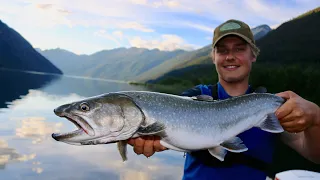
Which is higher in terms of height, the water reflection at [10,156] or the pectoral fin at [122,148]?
the pectoral fin at [122,148]

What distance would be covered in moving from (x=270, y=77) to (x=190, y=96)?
35378 millimetres

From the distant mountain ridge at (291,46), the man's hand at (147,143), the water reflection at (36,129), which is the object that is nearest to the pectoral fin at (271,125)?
the man's hand at (147,143)

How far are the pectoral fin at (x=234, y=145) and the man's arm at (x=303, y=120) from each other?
0.55 m

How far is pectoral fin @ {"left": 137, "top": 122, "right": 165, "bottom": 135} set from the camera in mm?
3693

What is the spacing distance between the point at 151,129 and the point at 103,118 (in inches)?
21.5

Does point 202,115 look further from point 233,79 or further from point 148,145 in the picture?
point 233,79

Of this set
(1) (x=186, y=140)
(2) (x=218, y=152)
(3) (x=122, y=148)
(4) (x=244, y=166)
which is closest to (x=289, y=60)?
(4) (x=244, y=166)

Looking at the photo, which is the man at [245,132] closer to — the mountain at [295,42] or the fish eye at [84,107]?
the fish eye at [84,107]

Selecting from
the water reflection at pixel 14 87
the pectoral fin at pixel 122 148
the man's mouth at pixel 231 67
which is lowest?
the pectoral fin at pixel 122 148

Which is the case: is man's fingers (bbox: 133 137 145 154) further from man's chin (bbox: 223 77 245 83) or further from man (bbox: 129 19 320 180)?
man's chin (bbox: 223 77 245 83)

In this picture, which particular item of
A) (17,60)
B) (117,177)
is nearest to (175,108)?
(117,177)

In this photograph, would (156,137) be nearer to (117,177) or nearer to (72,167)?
(117,177)

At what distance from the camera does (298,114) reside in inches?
144

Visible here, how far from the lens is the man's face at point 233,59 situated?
4453 millimetres
